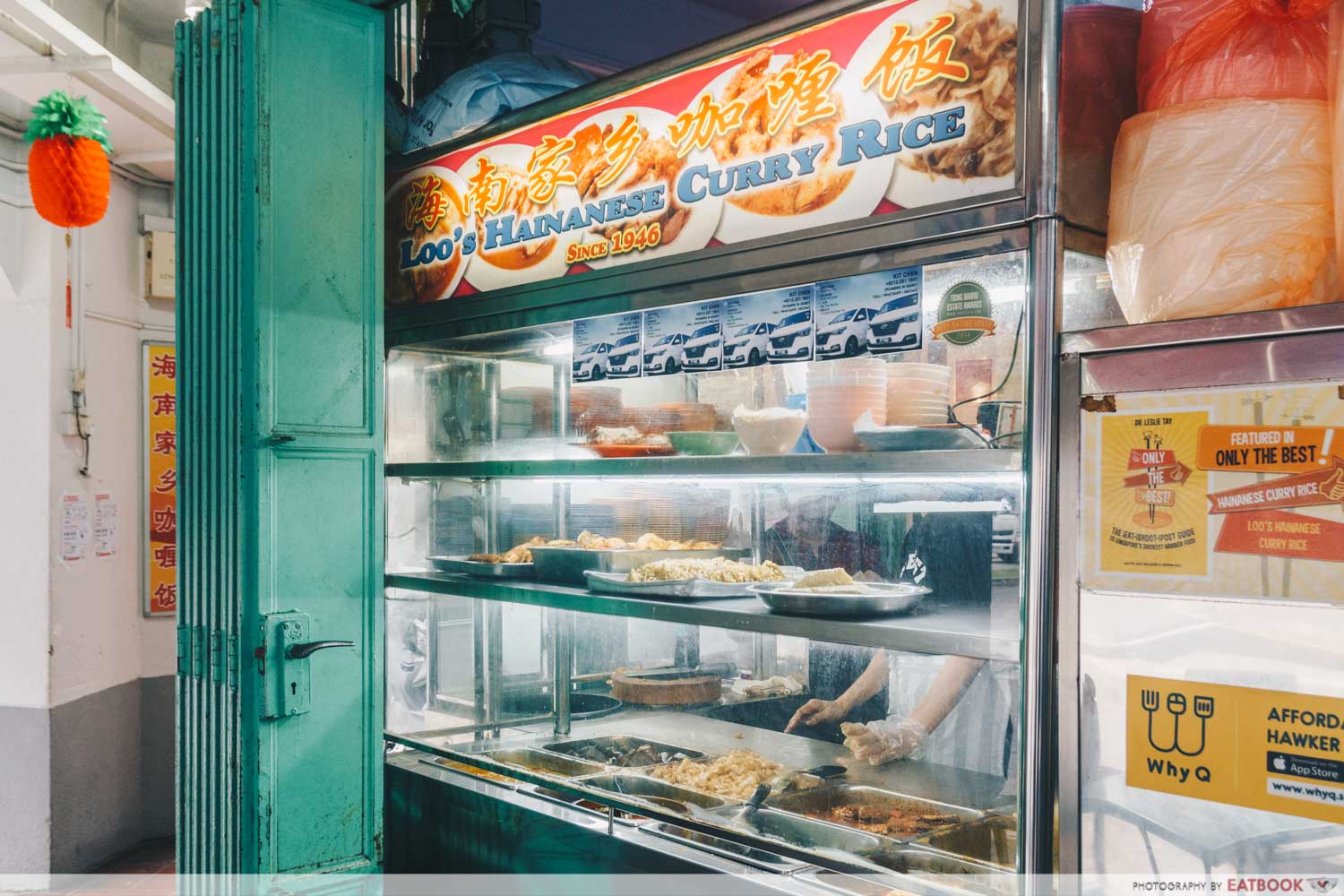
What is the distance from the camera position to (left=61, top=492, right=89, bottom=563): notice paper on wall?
519cm

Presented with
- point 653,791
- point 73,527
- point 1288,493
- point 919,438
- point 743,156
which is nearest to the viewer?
point 1288,493

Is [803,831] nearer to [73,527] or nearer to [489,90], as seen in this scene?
[489,90]

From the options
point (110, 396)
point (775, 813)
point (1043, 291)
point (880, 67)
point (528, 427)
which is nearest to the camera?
point (1043, 291)

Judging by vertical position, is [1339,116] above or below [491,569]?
above

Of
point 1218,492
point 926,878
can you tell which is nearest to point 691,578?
point 926,878

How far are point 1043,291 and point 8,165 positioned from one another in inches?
198

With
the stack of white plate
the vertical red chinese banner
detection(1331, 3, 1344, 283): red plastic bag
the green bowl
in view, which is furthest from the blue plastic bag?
the vertical red chinese banner

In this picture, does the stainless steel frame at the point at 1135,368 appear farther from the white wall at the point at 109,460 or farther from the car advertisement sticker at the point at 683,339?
the white wall at the point at 109,460

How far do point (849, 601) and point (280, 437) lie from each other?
1.92 meters

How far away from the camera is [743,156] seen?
2766mm

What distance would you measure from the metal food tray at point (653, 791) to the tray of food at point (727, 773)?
0.02 m

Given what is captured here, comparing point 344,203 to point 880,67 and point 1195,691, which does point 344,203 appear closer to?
point 880,67

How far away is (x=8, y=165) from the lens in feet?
16.4

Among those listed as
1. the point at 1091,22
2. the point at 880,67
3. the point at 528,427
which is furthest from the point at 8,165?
the point at 1091,22
